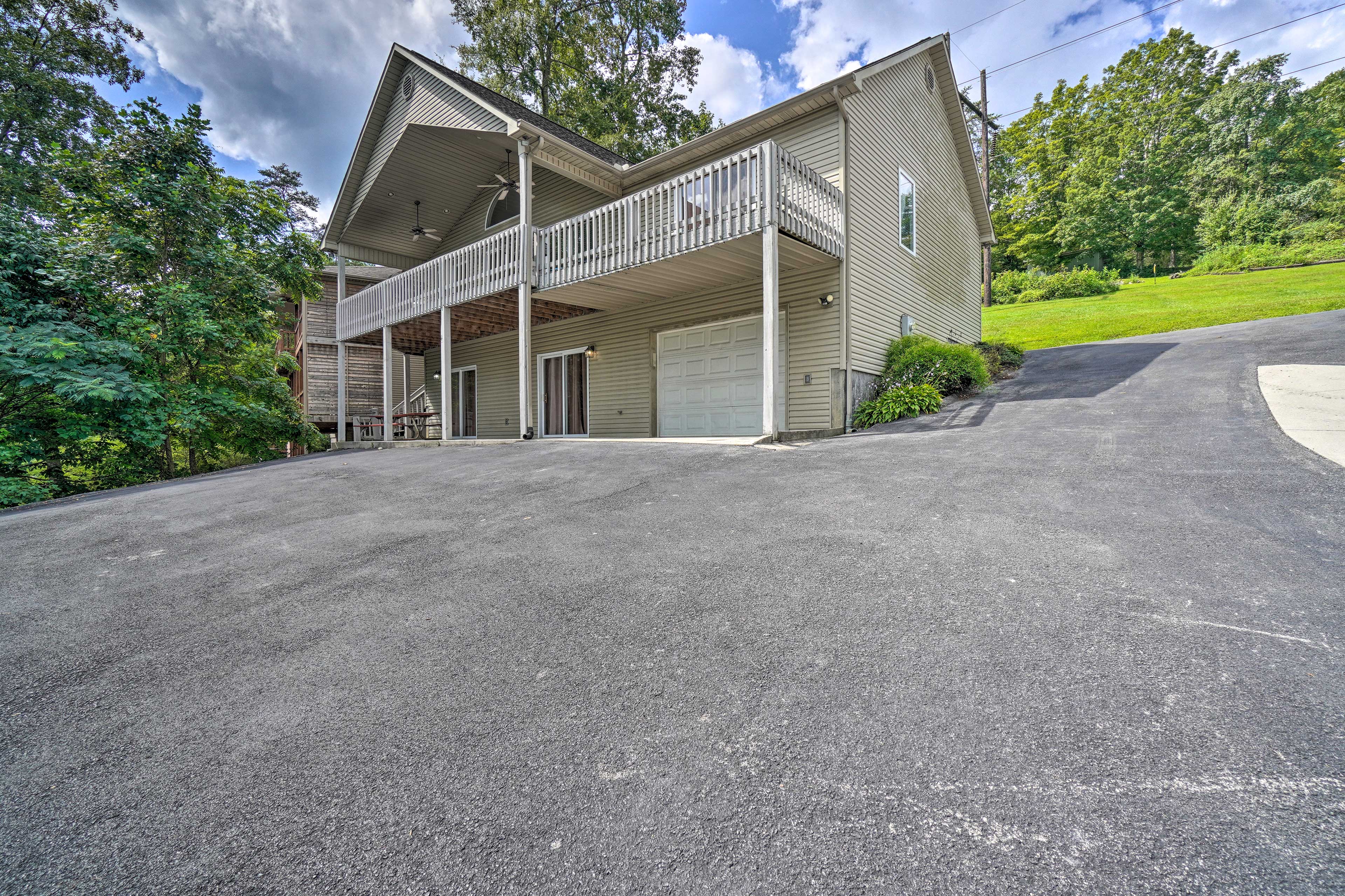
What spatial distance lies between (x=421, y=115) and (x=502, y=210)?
2623mm

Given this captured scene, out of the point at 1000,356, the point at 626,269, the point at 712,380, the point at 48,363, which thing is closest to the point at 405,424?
the point at 48,363

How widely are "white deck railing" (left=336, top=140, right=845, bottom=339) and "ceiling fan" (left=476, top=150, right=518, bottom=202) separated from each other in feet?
7.24

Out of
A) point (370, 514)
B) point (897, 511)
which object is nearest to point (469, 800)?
point (897, 511)

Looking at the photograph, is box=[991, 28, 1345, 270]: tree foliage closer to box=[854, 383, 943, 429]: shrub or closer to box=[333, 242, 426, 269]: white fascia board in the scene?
box=[854, 383, 943, 429]: shrub

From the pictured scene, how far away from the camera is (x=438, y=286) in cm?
1138

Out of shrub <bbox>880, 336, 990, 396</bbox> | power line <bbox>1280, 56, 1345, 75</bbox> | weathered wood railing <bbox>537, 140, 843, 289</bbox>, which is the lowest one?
shrub <bbox>880, 336, 990, 396</bbox>

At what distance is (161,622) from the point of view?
2.75 metres

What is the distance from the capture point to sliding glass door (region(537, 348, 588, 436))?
12.2 metres

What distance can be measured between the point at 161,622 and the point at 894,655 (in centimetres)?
350

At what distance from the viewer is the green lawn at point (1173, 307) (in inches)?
523

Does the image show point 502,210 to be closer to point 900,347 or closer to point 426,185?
point 426,185

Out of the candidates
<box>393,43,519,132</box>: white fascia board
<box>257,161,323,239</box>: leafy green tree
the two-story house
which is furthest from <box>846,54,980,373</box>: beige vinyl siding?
<box>257,161,323,239</box>: leafy green tree

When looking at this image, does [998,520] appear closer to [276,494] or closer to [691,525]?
[691,525]

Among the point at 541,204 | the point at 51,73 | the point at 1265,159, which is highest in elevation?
the point at 1265,159
